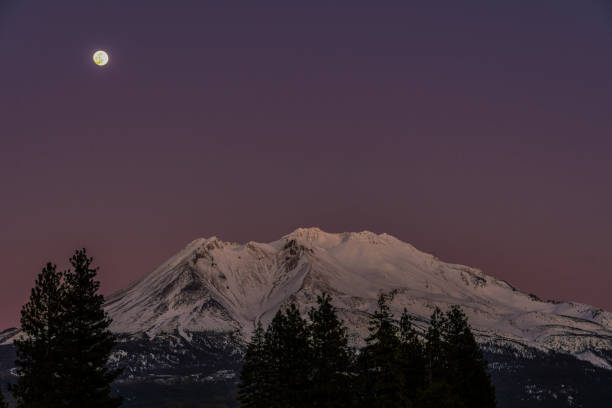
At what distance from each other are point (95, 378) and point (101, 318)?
13.9 ft

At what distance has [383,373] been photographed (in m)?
71.0

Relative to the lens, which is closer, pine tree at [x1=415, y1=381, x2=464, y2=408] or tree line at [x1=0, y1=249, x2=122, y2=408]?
tree line at [x1=0, y1=249, x2=122, y2=408]

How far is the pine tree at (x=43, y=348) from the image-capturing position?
55000mm

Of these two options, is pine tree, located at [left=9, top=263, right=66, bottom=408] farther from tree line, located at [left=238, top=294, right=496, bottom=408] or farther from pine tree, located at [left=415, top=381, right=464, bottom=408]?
pine tree, located at [left=415, top=381, right=464, bottom=408]

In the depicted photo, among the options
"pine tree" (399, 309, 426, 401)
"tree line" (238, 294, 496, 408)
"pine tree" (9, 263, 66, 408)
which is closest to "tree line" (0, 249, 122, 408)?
"pine tree" (9, 263, 66, 408)

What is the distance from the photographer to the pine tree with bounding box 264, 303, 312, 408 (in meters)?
74.2

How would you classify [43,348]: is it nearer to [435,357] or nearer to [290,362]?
[290,362]

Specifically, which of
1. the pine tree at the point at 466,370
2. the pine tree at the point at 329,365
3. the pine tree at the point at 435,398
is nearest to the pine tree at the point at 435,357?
the pine tree at the point at 466,370

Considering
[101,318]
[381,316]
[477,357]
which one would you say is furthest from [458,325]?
[101,318]

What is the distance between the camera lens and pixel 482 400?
84688 millimetres

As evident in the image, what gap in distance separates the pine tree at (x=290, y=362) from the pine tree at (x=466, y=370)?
16304mm

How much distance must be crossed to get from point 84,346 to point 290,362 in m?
24.4

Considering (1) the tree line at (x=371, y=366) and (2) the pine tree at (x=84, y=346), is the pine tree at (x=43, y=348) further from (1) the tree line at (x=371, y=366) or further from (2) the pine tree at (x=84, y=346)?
(1) the tree line at (x=371, y=366)

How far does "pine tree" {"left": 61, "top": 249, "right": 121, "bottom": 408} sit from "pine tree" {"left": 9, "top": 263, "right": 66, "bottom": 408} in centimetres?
53
